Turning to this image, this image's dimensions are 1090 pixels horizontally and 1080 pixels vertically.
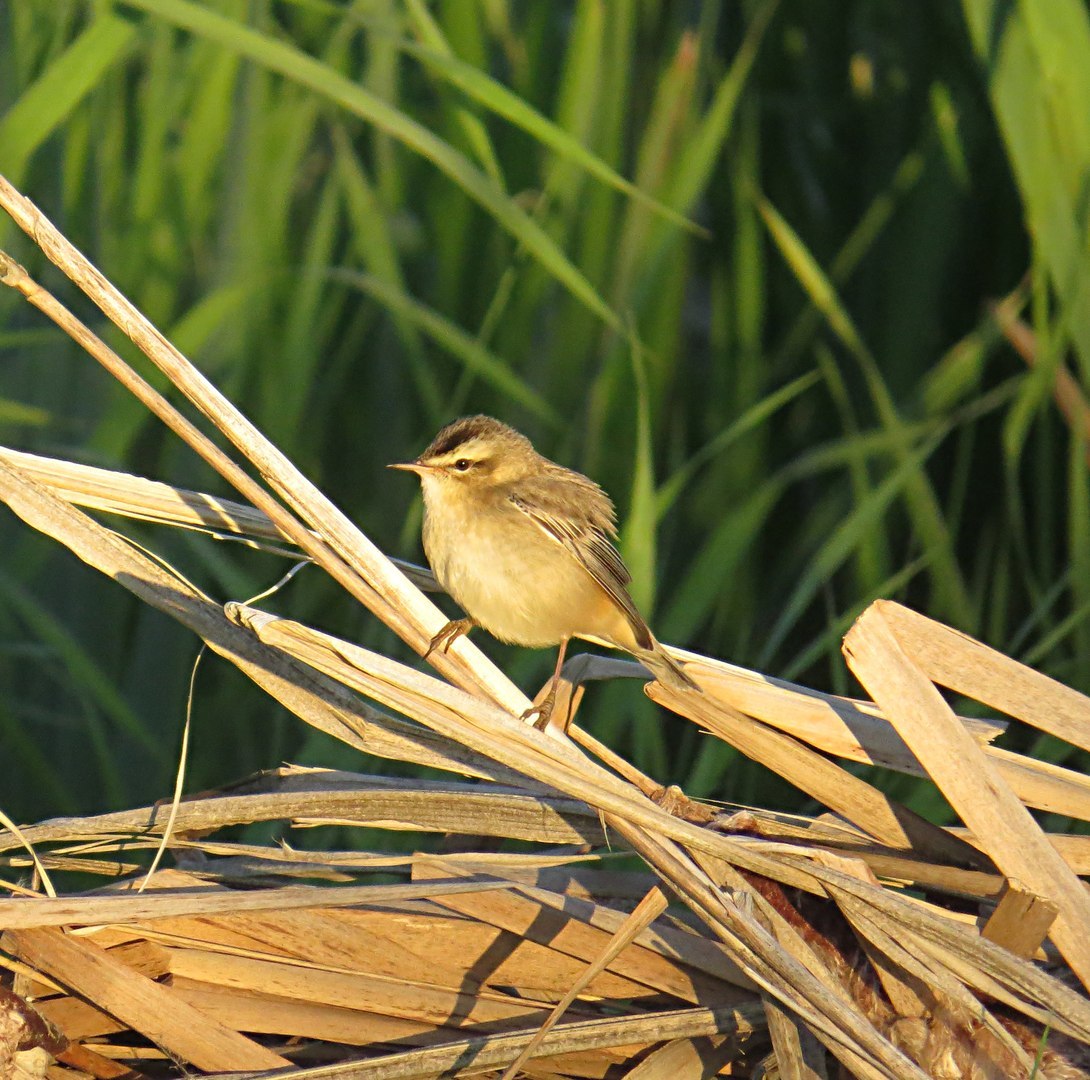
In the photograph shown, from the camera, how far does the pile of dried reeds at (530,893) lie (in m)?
2.30

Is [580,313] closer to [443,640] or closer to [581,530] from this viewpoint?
[581,530]

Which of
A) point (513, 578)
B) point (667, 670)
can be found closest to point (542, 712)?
point (667, 670)

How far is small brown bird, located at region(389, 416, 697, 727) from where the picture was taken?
3615 mm

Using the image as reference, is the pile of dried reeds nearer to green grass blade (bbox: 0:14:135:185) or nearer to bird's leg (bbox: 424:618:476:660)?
bird's leg (bbox: 424:618:476:660)

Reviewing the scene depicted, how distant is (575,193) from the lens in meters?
4.51

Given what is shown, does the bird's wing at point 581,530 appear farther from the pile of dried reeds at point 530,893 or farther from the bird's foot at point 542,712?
the pile of dried reeds at point 530,893

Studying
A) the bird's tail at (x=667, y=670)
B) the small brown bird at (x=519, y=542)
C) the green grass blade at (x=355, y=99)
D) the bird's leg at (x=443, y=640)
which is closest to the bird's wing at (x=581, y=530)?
the small brown bird at (x=519, y=542)

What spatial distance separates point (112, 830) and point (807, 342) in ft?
10.2

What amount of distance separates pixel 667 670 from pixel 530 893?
0.50 m

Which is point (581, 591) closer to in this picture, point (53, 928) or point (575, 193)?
point (575, 193)

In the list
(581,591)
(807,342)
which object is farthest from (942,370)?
(581,591)

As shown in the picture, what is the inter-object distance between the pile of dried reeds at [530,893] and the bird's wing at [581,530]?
3.36ft

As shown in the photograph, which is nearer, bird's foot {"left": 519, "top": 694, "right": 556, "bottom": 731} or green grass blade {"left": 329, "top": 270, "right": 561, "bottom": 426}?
bird's foot {"left": 519, "top": 694, "right": 556, "bottom": 731}

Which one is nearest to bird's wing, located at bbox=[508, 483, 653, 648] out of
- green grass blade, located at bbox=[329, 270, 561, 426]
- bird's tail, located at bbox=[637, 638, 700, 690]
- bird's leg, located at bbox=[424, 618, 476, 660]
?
green grass blade, located at bbox=[329, 270, 561, 426]
